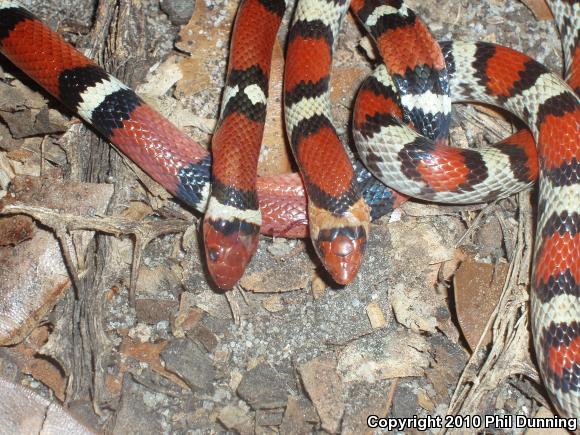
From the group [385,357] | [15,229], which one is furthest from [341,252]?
[15,229]

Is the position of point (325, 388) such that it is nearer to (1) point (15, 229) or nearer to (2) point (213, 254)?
(2) point (213, 254)

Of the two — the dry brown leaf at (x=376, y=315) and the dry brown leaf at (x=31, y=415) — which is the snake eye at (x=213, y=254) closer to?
the dry brown leaf at (x=376, y=315)

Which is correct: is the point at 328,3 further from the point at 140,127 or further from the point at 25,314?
the point at 25,314

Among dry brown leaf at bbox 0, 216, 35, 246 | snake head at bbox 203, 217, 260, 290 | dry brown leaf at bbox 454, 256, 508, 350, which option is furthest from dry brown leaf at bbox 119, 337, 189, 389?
dry brown leaf at bbox 454, 256, 508, 350

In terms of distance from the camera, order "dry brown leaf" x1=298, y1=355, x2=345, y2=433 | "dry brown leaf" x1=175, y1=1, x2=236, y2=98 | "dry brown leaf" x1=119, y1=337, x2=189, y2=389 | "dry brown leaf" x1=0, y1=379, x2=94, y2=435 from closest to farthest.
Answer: "dry brown leaf" x1=0, y1=379, x2=94, y2=435, "dry brown leaf" x1=298, y1=355, x2=345, y2=433, "dry brown leaf" x1=119, y1=337, x2=189, y2=389, "dry brown leaf" x1=175, y1=1, x2=236, y2=98

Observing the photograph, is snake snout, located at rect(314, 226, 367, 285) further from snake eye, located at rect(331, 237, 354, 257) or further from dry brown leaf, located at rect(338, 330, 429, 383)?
dry brown leaf, located at rect(338, 330, 429, 383)

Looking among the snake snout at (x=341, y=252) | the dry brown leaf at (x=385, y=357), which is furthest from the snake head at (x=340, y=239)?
the dry brown leaf at (x=385, y=357)
